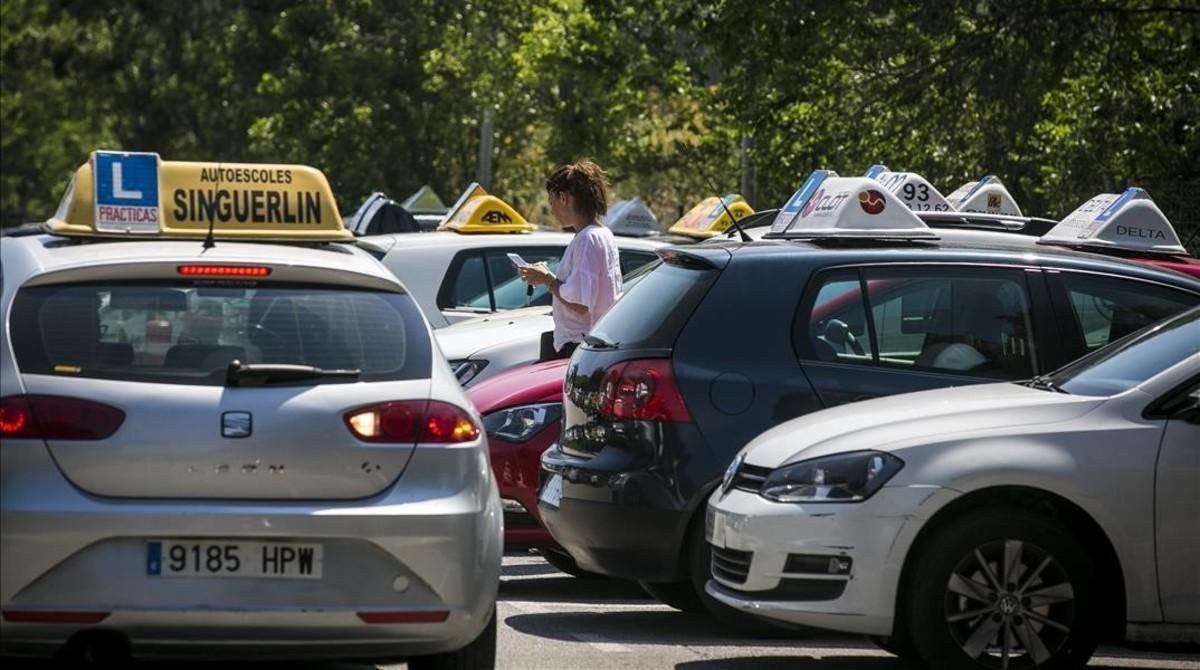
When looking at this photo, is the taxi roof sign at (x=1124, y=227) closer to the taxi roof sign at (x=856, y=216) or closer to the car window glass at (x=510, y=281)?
the taxi roof sign at (x=856, y=216)

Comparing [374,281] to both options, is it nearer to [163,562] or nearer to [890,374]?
[163,562]

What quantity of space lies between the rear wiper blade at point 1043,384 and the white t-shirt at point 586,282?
2.80 metres

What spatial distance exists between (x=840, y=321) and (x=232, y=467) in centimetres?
285

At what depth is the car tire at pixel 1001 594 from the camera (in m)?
6.41

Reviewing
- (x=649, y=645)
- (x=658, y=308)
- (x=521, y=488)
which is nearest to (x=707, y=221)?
(x=521, y=488)

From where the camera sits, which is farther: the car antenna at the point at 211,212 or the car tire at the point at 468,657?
the car antenna at the point at 211,212

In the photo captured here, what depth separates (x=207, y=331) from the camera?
229 inches

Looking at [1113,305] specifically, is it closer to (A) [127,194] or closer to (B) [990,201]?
(A) [127,194]

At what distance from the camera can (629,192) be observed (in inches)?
1426

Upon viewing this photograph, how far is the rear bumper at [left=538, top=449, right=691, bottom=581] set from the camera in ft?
24.2

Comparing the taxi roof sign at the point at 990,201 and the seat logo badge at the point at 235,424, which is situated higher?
the seat logo badge at the point at 235,424

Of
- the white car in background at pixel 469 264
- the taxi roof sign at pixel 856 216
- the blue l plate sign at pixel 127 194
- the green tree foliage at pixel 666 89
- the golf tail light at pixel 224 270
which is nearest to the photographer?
Result: the golf tail light at pixel 224 270

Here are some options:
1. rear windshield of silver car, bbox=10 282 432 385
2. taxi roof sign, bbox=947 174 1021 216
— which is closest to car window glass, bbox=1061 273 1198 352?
Result: rear windshield of silver car, bbox=10 282 432 385

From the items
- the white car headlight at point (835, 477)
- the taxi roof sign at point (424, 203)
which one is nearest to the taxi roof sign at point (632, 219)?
the taxi roof sign at point (424, 203)
